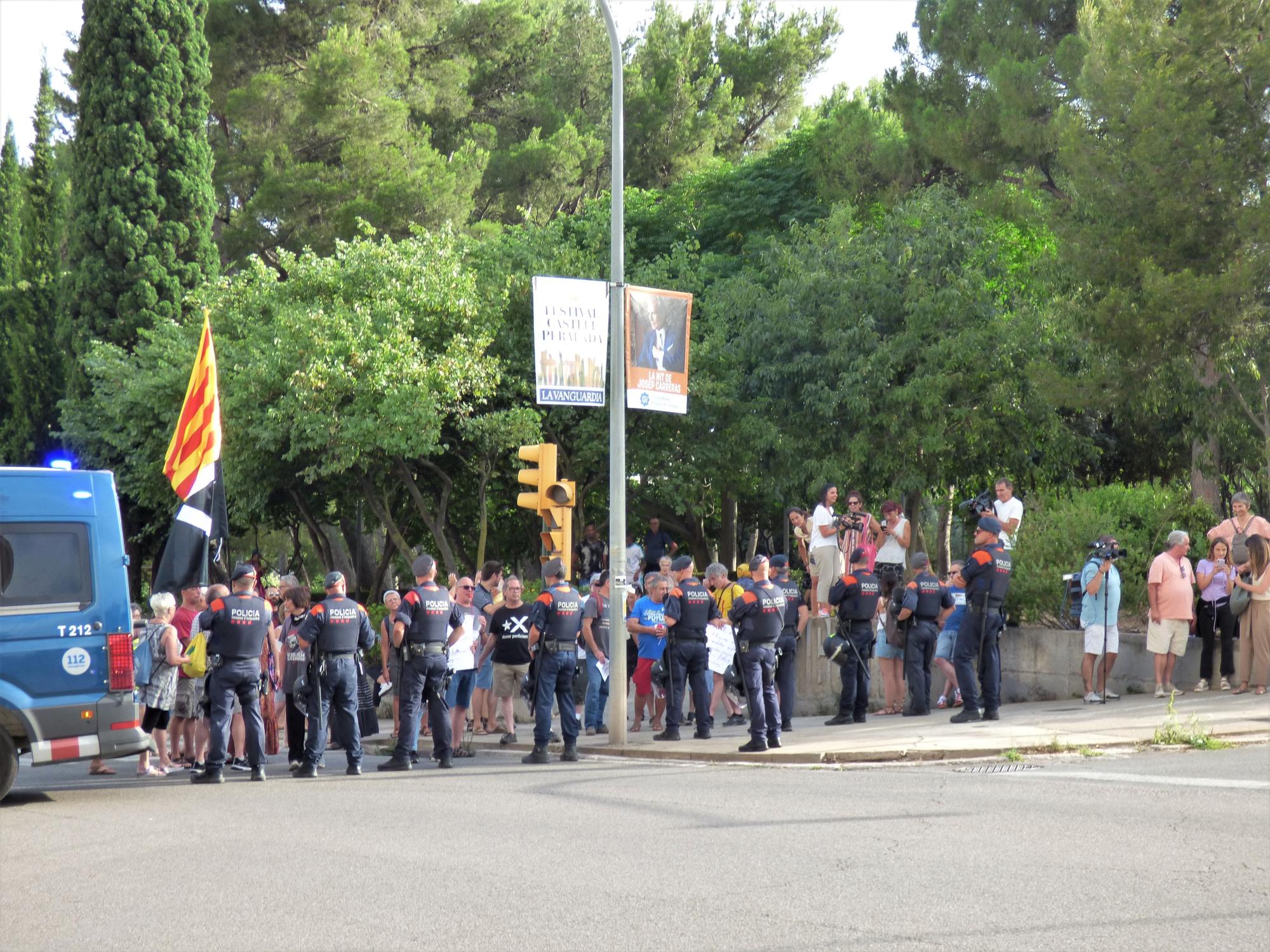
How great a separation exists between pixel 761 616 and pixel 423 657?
314cm

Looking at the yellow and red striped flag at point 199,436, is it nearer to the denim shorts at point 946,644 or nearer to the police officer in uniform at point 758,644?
the police officer in uniform at point 758,644

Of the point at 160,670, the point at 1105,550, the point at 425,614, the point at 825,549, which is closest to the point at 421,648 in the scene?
the point at 425,614

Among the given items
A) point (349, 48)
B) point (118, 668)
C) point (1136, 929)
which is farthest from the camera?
point (349, 48)

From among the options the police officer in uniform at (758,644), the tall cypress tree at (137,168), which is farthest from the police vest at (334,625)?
the tall cypress tree at (137,168)

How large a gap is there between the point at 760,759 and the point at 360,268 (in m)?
16.3

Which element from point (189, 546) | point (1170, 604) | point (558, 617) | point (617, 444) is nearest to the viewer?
point (558, 617)

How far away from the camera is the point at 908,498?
82.3 ft

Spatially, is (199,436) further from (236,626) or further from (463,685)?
(236,626)

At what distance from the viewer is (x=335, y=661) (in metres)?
12.6

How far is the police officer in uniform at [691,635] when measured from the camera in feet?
46.7

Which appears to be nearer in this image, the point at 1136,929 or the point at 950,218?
the point at 1136,929

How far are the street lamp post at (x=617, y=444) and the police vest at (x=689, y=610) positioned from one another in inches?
20.0

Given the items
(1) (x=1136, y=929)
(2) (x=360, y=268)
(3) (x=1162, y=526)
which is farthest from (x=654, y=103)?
(1) (x=1136, y=929)

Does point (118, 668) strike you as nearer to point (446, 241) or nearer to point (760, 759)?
point (760, 759)
